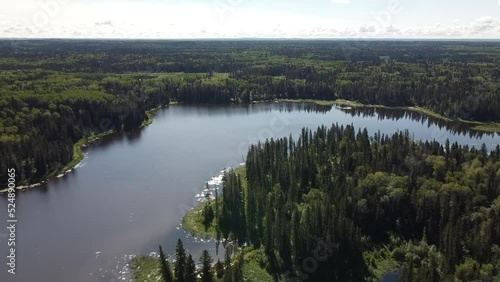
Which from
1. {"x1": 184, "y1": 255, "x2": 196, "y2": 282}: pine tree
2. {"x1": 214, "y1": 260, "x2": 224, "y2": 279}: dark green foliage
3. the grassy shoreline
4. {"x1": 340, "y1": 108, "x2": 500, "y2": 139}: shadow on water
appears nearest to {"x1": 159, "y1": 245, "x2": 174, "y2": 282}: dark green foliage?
{"x1": 184, "y1": 255, "x2": 196, "y2": 282}: pine tree

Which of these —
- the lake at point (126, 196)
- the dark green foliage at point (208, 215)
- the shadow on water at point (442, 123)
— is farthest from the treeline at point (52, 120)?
the shadow on water at point (442, 123)

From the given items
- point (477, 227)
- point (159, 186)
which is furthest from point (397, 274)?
point (159, 186)

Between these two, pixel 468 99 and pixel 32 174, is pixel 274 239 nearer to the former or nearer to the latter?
pixel 32 174

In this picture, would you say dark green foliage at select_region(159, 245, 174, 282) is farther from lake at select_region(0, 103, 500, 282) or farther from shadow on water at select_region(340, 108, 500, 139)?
shadow on water at select_region(340, 108, 500, 139)

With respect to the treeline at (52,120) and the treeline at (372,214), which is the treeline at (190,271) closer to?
the treeline at (372,214)

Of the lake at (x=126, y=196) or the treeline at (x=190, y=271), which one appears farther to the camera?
the lake at (x=126, y=196)

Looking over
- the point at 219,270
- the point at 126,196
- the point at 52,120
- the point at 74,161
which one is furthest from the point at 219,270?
the point at 52,120
